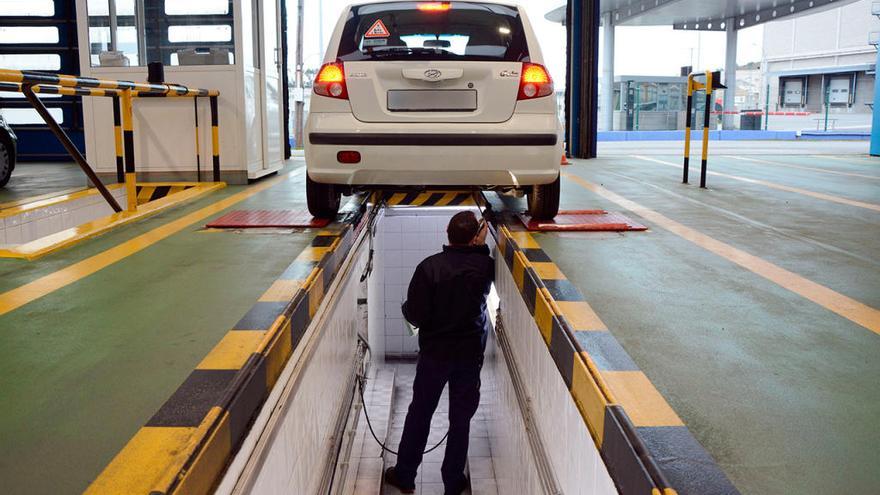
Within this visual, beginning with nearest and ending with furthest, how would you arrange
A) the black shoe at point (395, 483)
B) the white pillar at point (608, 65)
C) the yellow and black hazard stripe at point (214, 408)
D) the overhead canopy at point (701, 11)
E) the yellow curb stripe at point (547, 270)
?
the yellow and black hazard stripe at point (214, 408), the yellow curb stripe at point (547, 270), the black shoe at point (395, 483), the overhead canopy at point (701, 11), the white pillar at point (608, 65)

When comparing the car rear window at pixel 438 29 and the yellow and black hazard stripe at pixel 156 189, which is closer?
the car rear window at pixel 438 29

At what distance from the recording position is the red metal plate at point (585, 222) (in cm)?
528

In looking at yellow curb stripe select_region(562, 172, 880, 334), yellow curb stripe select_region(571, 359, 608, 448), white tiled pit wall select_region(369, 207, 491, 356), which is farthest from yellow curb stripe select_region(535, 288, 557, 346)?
white tiled pit wall select_region(369, 207, 491, 356)

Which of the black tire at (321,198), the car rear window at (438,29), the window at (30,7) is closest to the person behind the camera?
the car rear window at (438,29)

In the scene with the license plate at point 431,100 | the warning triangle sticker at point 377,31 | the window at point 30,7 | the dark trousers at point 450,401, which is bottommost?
the dark trousers at point 450,401

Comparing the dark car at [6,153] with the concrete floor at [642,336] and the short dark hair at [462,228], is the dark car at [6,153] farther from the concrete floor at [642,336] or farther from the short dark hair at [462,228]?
the short dark hair at [462,228]

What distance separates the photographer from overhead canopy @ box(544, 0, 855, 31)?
1192 inches

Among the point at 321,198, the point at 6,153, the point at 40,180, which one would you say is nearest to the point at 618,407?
the point at 321,198

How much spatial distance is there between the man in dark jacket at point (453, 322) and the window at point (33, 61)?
9824mm

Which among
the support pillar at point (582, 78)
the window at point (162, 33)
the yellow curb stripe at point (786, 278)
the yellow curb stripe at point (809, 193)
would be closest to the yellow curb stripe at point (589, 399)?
the yellow curb stripe at point (786, 278)

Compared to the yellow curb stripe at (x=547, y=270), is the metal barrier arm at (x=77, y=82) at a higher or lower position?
higher

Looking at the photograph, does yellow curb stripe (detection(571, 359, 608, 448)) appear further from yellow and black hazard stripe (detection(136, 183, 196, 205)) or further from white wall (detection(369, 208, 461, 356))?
white wall (detection(369, 208, 461, 356))

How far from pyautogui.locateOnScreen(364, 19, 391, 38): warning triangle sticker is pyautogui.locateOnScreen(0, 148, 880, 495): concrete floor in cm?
141

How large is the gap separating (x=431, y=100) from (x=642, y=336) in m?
2.25
